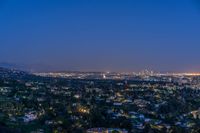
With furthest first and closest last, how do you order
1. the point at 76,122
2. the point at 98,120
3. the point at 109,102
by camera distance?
the point at 109,102
the point at 98,120
the point at 76,122

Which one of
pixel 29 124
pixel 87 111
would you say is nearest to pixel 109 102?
pixel 87 111

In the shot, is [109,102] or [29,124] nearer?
[29,124]

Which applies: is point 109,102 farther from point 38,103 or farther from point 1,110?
point 1,110

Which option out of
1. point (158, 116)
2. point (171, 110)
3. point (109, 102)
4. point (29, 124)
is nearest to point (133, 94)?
point (109, 102)

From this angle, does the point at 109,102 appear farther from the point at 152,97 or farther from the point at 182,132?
the point at 182,132

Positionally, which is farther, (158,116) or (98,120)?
(158,116)

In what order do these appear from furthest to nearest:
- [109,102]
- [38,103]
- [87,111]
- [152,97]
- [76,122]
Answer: [152,97], [109,102], [38,103], [87,111], [76,122]

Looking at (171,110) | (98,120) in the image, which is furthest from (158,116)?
(98,120)

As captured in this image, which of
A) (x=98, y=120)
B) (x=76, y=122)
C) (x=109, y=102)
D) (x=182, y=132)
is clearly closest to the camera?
(x=182, y=132)

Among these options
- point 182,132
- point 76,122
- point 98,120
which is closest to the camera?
point 182,132
